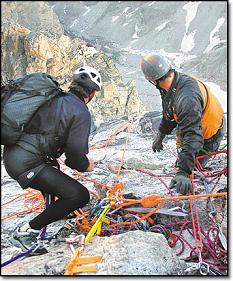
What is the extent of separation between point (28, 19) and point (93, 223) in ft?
4.21

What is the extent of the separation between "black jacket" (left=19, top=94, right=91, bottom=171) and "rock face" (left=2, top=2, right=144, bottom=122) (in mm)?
661

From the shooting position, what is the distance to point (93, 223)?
1.54 metres

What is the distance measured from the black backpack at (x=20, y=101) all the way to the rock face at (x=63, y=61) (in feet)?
2.01

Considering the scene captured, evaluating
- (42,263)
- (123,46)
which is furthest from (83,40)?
(42,263)

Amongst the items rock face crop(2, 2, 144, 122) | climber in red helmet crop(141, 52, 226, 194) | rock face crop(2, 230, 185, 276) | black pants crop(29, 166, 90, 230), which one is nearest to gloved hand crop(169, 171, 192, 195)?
climber in red helmet crop(141, 52, 226, 194)

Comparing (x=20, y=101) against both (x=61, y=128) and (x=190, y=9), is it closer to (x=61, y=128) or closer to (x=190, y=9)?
A: (x=61, y=128)

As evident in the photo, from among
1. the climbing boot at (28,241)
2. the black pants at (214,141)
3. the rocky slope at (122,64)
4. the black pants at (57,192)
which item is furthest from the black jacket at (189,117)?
the climbing boot at (28,241)

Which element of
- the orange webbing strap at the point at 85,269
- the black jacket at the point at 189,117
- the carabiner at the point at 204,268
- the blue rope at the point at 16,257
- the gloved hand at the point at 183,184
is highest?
the black jacket at the point at 189,117

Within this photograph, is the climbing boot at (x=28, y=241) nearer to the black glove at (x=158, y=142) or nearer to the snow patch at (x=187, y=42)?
the black glove at (x=158, y=142)

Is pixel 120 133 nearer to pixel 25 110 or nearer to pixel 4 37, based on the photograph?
pixel 4 37

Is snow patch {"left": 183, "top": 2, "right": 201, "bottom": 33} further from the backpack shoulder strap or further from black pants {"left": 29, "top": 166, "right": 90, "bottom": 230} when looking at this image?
black pants {"left": 29, "top": 166, "right": 90, "bottom": 230}

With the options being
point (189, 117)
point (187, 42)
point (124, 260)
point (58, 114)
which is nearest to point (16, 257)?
point (124, 260)

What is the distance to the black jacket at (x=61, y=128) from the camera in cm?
121

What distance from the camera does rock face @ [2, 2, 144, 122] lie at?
1.92m
